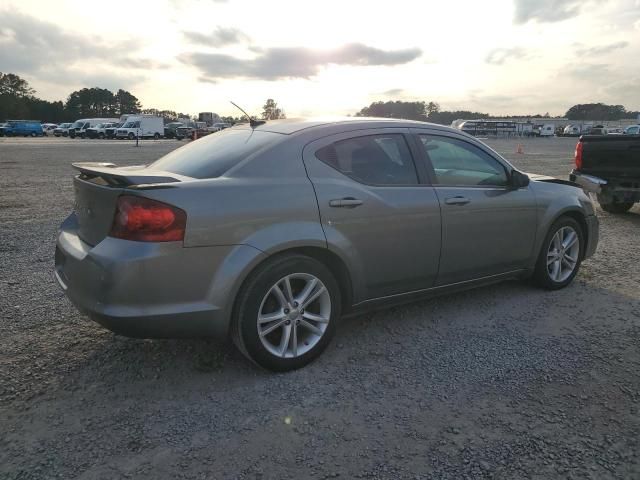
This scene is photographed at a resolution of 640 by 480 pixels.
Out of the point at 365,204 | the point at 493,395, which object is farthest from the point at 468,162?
the point at 493,395

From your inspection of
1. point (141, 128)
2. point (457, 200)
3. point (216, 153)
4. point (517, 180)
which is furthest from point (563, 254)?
point (141, 128)

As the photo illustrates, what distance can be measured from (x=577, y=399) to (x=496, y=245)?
1582 mm

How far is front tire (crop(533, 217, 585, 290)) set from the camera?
4746 mm

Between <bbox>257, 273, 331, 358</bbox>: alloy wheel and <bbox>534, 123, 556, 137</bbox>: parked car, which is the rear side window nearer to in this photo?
<bbox>257, 273, 331, 358</bbox>: alloy wheel

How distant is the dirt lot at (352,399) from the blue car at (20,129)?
67116mm

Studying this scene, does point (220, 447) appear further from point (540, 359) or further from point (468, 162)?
point (468, 162)

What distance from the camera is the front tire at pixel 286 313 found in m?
3.06

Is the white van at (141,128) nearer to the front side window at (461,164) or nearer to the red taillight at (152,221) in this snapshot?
the front side window at (461,164)

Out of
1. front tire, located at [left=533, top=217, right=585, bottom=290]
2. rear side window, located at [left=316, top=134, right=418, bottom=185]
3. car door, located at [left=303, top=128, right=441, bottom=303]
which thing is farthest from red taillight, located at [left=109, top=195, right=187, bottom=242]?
front tire, located at [left=533, top=217, right=585, bottom=290]

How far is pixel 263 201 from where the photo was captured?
3078 mm

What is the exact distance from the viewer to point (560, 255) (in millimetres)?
4883

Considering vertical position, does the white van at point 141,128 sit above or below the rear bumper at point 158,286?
above

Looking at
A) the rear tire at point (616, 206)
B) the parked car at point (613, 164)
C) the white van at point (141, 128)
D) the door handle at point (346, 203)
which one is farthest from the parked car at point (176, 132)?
the door handle at point (346, 203)

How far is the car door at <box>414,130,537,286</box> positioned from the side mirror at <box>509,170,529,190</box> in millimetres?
33
